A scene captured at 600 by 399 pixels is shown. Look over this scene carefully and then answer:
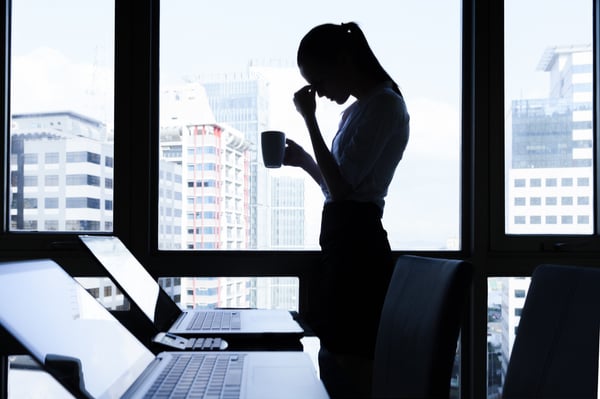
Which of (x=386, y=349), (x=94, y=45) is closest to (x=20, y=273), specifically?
(x=386, y=349)

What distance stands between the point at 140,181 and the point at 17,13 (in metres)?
0.82

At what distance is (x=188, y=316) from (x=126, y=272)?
0.20m

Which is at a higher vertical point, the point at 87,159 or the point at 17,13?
the point at 17,13

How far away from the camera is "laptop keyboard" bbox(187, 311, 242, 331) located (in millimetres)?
1317

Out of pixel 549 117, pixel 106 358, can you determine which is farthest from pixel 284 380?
pixel 549 117

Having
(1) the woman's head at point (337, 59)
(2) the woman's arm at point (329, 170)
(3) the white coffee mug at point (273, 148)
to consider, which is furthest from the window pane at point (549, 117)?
(3) the white coffee mug at point (273, 148)

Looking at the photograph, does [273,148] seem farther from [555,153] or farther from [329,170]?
[555,153]

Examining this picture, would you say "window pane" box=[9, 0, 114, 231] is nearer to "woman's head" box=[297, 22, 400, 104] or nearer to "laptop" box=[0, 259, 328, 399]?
"woman's head" box=[297, 22, 400, 104]

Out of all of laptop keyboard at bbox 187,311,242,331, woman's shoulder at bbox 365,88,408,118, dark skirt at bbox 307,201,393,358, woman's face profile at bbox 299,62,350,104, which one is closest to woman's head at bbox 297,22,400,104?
woman's face profile at bbox 299,62,350,104

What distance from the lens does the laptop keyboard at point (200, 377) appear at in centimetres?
77

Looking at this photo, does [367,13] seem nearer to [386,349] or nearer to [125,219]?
[125,219]

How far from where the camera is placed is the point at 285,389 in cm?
81

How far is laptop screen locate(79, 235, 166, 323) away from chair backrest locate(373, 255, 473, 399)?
52cm

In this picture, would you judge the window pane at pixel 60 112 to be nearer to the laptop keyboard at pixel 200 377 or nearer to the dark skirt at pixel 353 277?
the dark skirt at pixel 353 277
